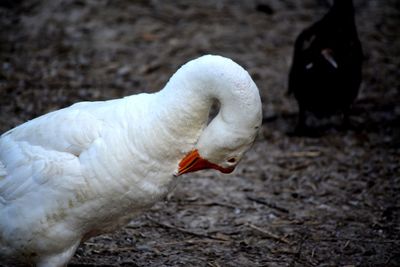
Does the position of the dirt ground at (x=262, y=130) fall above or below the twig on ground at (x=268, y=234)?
above

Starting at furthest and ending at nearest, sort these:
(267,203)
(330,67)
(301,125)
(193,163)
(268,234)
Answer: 1. (301,125)
2. (330,67)
3. (267,203)
4. (268,234)
5. (193,163)

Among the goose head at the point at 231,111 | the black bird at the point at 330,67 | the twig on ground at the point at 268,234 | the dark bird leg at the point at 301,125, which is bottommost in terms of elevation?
the twig on ground at the point at 268,234

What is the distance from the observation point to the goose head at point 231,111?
292 centimetres

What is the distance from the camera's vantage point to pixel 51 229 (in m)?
3.10

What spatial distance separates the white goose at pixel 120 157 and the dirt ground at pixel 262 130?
3.19 feet

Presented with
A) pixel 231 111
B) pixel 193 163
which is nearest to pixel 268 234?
pixel 193 163

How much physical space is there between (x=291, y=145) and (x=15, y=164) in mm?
3659

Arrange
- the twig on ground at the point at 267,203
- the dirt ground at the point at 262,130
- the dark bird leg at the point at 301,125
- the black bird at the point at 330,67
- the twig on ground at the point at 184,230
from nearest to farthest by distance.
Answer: the dirt ground at the point at 262,130
the twig on ground at the point at 184,230
the twig on ground at the point at 267,203
the black bird at the point at 330,67
the dark bird leg at the point at 301,125

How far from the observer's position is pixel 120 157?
9.95 ft

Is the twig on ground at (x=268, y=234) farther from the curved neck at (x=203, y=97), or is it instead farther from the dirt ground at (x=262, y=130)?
the curved neck at (x=203, y=97)

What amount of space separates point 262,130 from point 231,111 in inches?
144

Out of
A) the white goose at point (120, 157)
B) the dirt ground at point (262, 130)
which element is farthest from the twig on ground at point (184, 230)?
the white goose at point (120, 157)

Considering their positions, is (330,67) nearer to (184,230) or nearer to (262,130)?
(262,130)

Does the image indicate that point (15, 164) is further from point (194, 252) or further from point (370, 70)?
point (370, 70)
